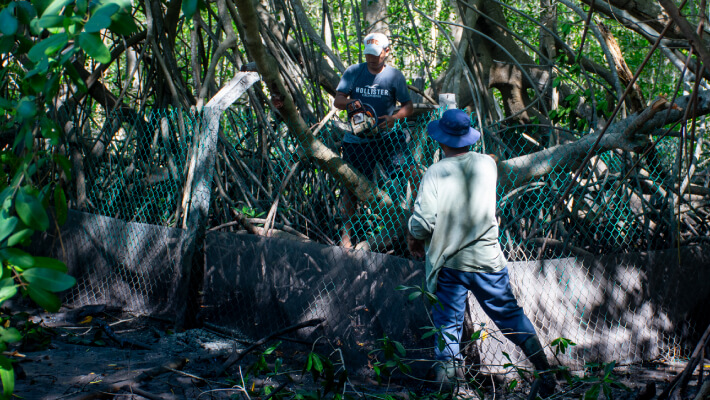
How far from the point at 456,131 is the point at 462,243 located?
1.97ft

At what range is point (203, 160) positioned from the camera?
4.55 meters

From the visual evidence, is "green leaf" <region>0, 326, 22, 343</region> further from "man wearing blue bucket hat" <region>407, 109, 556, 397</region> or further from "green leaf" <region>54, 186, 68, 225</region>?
"man wearing blue bucket hat" <region>407, 109, 556, 397</region>

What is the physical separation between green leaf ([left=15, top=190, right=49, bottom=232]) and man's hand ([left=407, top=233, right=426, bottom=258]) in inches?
95.7

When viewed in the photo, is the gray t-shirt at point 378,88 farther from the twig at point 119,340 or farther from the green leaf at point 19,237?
the green leaf at point 19,237

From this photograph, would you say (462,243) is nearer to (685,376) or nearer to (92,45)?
(685,376)

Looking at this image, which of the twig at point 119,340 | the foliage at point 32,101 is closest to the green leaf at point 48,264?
the foliage at point 32,101

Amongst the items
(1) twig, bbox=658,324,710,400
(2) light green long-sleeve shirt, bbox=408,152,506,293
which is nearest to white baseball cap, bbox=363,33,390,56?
(2) light green long-sleeve shirt, bbox=408,152,506,293

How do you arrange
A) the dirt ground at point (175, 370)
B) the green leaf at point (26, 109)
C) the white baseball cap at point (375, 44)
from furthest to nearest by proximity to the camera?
1. the white baseball cap at point (375, 44)
2. the dirt ground at point (175, 370)
3. the green leaf at point (26, 109)

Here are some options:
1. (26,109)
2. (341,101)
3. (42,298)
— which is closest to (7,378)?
(42,298)

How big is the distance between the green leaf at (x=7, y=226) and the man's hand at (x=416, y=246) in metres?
2.47

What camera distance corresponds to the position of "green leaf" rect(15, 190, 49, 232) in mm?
1321

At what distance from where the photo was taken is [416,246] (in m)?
3.62

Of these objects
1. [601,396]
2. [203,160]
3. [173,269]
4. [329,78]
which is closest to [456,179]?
[601,396]

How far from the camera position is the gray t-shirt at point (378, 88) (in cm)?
507
